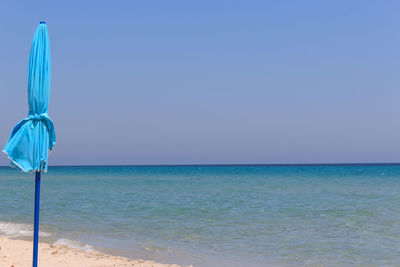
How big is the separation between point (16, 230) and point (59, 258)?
15.2ft

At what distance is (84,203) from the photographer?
19250 mm

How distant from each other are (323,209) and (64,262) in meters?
11.6

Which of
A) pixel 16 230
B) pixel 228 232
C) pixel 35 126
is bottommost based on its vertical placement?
pixel 16 230

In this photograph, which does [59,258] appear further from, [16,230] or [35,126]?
[16,230]

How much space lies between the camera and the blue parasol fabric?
15.5ft

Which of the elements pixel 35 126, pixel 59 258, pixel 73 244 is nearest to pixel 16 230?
pixel 73 244

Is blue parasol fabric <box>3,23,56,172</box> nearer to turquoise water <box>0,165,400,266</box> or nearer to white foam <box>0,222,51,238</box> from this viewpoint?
turquoise water <box>0,165,400,266</box>

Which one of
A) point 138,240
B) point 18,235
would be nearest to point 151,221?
point 138,240

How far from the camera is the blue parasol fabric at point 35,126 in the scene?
471 centimetres

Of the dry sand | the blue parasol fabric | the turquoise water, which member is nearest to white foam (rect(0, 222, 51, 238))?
the turquoise water

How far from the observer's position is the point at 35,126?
476cm

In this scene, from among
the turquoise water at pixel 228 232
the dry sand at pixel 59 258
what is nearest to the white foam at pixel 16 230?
the turquoise water at pixel 228 232

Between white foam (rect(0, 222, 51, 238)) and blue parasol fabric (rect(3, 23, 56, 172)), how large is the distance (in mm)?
6980

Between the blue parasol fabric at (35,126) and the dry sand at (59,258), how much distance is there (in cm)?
341
